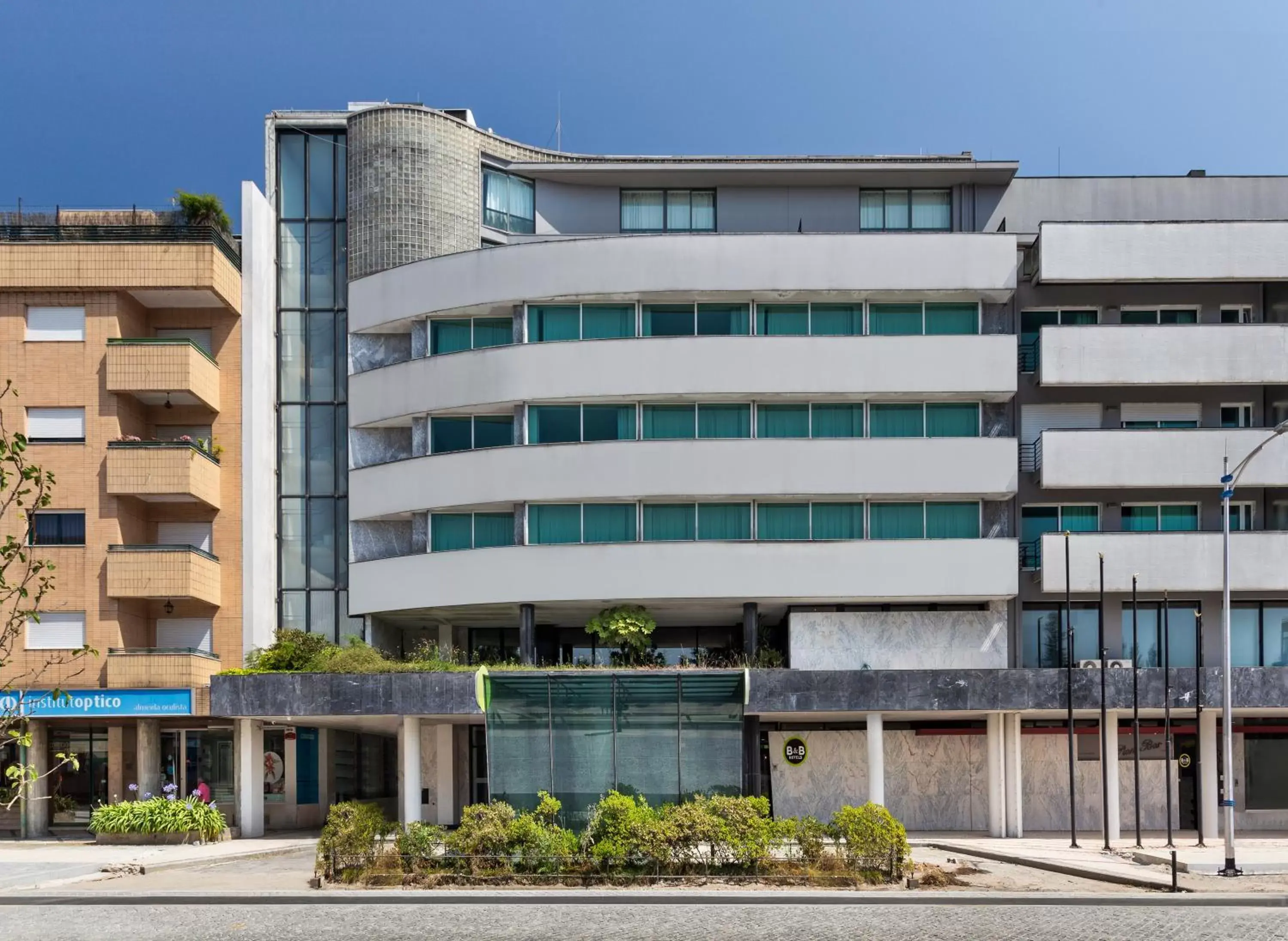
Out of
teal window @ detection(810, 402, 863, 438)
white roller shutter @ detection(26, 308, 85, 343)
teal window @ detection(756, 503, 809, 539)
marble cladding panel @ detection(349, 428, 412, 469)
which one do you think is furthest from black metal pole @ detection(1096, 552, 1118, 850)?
white roller shutter @ detection(26, 308, 85, 343)

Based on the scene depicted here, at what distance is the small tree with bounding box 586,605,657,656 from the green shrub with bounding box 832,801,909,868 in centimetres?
1714

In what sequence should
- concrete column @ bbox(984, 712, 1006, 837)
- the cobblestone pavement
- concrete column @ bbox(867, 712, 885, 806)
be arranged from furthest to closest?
concrete column @ bbox(984, 712, 1006, 837) < concrete column @ bbox(867, 712, 885, 806) < the cobblestone pavement

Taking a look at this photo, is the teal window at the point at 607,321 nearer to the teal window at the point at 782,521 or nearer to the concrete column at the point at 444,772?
the teal window at the point at 782,521

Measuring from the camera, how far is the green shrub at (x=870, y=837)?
2956cm

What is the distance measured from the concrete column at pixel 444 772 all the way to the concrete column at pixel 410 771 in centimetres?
361

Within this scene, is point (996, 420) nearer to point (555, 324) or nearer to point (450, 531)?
point (555, 324)

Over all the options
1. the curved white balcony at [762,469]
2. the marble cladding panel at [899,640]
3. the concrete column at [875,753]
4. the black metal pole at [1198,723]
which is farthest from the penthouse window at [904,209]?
the concrete column at [875,753]

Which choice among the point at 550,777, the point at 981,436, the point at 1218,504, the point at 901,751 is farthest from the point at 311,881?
the point at 1218,504

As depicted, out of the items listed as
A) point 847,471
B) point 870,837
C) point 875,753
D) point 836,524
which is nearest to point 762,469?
point 847,471

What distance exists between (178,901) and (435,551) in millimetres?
20598

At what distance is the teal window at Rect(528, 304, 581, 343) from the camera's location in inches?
1890

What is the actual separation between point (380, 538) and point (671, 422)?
37.0 feet

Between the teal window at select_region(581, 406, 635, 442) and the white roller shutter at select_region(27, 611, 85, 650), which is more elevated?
the teal window at select_region(581, 406, 635, 442)

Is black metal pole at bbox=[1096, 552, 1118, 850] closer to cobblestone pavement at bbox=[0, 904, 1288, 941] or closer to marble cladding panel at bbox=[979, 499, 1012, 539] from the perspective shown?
marble cladding panel at bbox=[979, 499, 1012, 539]
